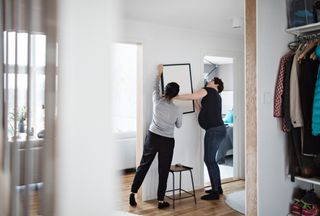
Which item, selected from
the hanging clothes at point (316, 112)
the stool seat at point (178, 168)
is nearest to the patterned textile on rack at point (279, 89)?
the hanging clothes at point (316, 112)

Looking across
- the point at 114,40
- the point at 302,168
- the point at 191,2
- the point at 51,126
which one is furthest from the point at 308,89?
the point at 51,126

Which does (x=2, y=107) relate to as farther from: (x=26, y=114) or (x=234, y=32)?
(x=234, y=32)

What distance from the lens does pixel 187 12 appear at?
344 centimetres

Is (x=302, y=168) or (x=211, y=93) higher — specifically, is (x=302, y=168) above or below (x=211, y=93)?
below

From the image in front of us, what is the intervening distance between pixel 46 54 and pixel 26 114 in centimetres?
22

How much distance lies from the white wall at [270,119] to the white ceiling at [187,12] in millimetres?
580

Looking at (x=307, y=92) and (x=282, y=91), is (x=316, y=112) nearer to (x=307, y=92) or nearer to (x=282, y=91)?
(x=307, y=92)

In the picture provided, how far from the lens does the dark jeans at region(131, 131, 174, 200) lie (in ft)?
11.8

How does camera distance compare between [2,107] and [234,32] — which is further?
[234,32]

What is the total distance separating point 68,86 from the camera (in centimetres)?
93

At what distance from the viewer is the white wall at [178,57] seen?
12.7ft

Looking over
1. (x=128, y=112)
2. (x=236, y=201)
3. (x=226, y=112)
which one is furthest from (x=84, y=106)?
(x=226, y=112)

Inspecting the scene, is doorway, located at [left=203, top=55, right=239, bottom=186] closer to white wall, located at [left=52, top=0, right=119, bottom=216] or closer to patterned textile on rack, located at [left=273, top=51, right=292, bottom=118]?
patterned textile on rack, located at [left=273, top=51, right=292, bottom=118]

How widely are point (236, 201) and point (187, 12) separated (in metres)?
2.35
